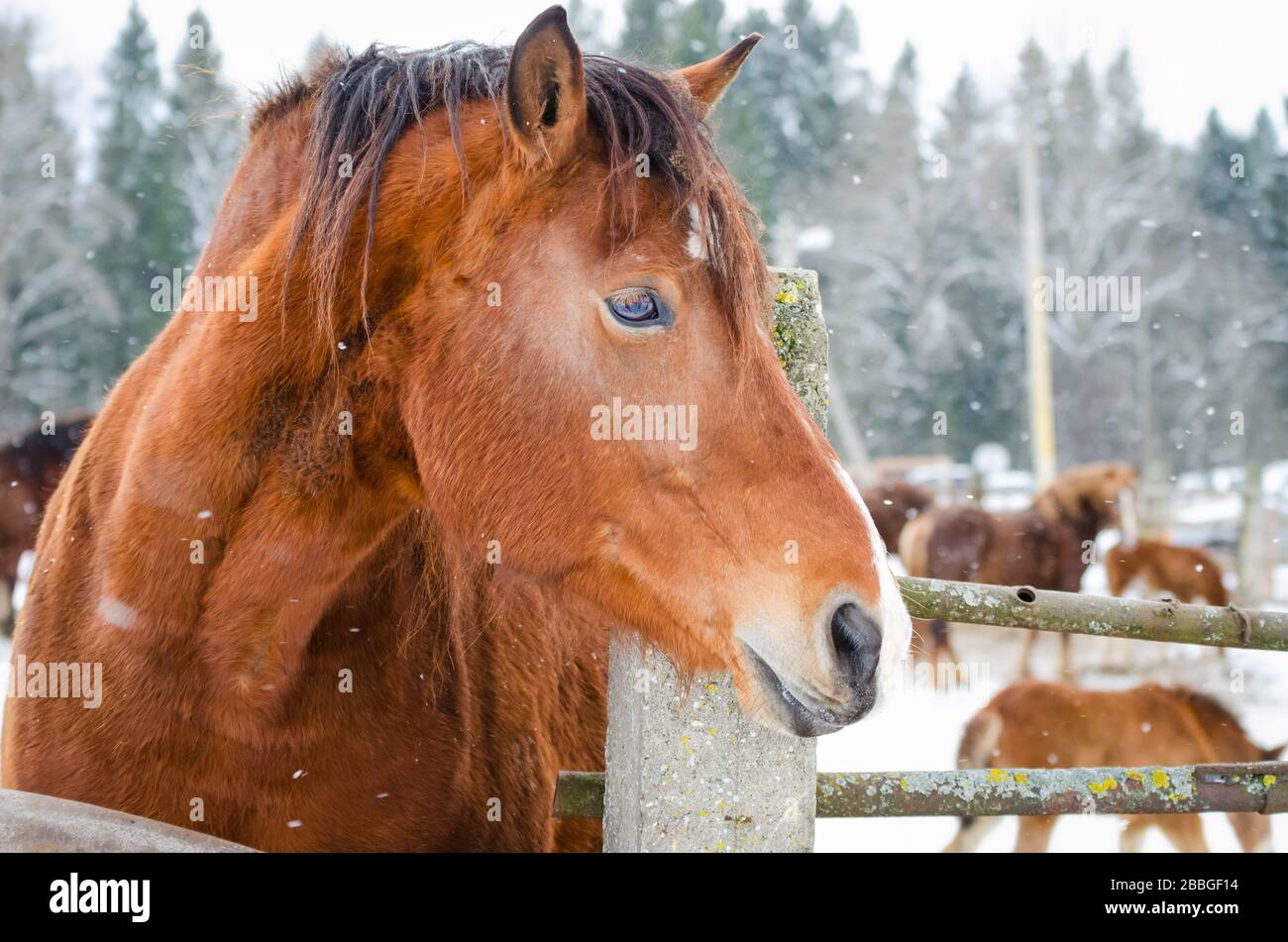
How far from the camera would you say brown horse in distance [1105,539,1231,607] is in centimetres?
1253

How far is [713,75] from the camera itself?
2.63 meters

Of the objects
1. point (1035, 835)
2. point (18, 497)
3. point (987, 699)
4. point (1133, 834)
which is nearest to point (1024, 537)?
point (987, 699)

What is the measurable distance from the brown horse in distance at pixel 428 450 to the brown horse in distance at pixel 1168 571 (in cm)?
1220

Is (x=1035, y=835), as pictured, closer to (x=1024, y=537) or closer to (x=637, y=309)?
(x=637, y=309)

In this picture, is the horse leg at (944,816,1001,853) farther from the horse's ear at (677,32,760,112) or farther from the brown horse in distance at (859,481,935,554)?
the brown horse in distance at (859,481,935,554)

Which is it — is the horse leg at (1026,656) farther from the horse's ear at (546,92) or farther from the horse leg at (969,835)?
the horse's ear at (546,92)

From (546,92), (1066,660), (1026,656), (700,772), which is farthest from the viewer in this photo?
(1066,660)

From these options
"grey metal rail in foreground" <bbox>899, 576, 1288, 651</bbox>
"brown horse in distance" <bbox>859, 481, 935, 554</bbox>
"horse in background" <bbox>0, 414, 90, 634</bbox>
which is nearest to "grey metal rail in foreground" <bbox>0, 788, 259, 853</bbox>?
"grey metal rail in foreground" <bbox>899, 576, 1288, 651</bbox>

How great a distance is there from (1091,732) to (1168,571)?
24.6 feet

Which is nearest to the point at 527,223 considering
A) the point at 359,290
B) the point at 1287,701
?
the point at 359,290

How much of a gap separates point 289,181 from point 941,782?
235cm

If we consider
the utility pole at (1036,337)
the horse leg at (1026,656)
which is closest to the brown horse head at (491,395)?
the horse leg at (1026,656)

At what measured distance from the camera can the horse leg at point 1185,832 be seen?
19.3 ft

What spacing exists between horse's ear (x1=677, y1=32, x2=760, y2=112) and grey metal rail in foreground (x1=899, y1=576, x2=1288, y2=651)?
4.64 feet
